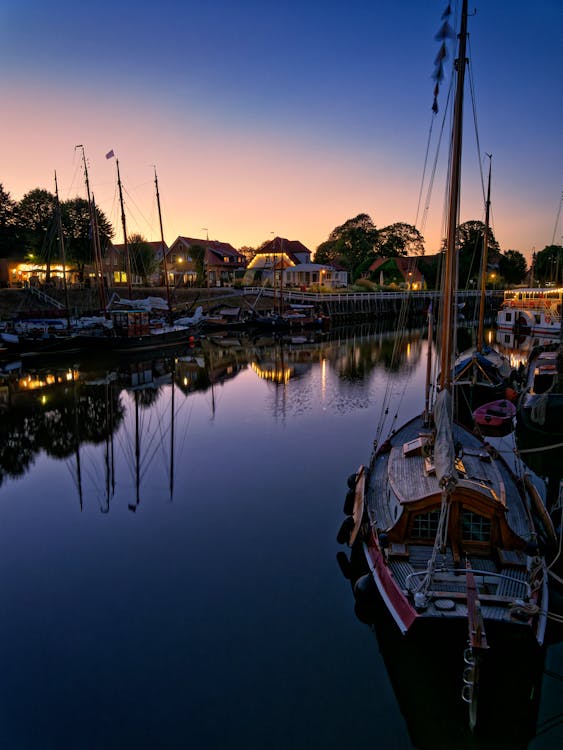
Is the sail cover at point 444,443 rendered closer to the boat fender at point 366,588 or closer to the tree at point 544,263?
the boat fender at point 366,588

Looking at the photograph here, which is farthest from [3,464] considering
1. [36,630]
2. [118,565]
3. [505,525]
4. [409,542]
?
[505,525]

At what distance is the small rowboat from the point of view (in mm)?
23500

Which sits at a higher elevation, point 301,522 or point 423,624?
point 423,624

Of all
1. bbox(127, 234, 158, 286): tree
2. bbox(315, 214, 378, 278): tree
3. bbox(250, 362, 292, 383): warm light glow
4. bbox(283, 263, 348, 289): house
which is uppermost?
bbox(315, 214, 378, 278): tree

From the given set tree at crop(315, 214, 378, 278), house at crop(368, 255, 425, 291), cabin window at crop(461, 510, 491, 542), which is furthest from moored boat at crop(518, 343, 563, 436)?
tree at crop(315, 214, 378, 278)

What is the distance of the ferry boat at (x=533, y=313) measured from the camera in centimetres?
5716

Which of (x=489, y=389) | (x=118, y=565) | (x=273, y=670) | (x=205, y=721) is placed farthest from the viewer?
(x=489, y=389)

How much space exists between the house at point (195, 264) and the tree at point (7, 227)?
26.9 meters

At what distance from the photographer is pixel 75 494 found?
17.0 m

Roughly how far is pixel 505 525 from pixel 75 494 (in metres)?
14.2

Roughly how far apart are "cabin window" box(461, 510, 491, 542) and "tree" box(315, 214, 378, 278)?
103 meters

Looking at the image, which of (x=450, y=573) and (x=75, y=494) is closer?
(x=450, y=573)

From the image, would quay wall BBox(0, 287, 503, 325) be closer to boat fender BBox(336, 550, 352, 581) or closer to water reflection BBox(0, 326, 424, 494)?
water reflection BBox(0, 326, 424, 494)

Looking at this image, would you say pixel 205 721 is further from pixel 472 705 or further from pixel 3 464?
pixel 3 464
